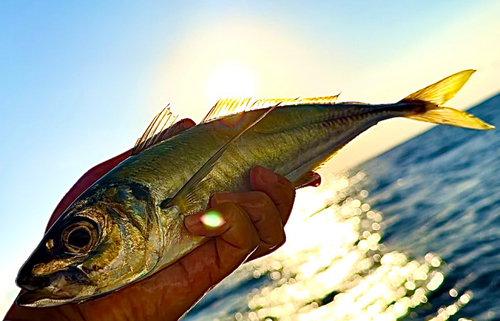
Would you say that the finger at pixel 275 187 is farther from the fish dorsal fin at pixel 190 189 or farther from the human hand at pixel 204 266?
the fish dorsal fin at pixel 190 189

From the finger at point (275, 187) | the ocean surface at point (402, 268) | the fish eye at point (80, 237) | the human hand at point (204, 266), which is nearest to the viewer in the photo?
the fish eye at point (80, 237)

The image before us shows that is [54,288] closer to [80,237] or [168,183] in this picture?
[80,237]

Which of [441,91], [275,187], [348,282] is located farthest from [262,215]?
[348,282]

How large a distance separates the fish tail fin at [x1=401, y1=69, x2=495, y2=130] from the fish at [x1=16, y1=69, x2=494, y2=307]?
1cm

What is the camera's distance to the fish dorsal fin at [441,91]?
16.7ft

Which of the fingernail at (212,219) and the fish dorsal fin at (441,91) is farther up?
the fish dorsal fin at (441,91)

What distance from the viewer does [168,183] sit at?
11.8ft

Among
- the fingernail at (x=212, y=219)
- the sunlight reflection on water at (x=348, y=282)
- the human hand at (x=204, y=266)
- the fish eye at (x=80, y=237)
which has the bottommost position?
the sunlight reflection on water at (x=348, y=282)

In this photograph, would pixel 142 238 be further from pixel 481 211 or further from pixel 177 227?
pixel 481 211

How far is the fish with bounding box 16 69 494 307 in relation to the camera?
3.11 meters

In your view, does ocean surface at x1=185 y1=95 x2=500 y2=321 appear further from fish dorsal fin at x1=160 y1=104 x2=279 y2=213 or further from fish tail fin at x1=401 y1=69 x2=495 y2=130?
fish dorsal fin at x1=160 y1=104 x2=279 y2=213

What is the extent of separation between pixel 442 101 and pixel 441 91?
0.12 meters

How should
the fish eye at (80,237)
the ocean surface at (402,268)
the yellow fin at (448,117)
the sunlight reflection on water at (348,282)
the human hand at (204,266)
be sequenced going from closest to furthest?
the fish eye at (80,237) < the human hand at (204,266) < the yellow fin at (448,117) < the ocean surface at (402,268) < the sunlight reflection on water at (348,282)

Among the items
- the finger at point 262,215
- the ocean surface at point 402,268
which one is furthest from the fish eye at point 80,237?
the ocean surface at point 402,268
